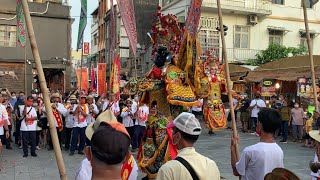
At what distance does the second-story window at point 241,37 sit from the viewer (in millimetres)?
24062

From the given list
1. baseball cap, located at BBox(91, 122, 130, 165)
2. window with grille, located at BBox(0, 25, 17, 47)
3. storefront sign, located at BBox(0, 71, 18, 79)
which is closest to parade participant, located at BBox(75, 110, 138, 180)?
baseball cap, located at BBox(91, 122, 130, 165)

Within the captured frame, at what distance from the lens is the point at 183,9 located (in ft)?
77.0

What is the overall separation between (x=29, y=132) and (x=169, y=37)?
16.4 ft

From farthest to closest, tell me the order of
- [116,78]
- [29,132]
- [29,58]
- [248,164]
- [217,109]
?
[29,58]
[116,78]
[29,132]
[217,109]
[248,164]

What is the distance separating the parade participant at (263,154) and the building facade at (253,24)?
19541 mm

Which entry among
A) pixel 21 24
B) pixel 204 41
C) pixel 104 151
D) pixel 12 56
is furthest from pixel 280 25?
pixel 104 151

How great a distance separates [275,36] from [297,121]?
13.4 metres

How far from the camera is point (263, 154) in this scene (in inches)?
128

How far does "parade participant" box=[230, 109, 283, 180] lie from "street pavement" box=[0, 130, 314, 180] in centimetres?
410

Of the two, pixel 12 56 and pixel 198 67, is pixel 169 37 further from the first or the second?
pixel 12 56

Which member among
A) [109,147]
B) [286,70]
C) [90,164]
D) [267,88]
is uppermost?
[286,70]

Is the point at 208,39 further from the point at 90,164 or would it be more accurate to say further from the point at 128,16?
the point at 90,164

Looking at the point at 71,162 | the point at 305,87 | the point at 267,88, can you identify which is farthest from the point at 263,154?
the point at 267,88

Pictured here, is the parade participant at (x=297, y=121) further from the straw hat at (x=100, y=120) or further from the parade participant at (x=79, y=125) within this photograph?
the straw hat at (x=100, y=120)
